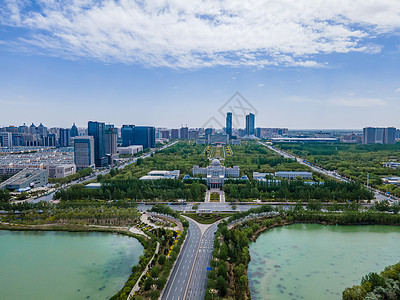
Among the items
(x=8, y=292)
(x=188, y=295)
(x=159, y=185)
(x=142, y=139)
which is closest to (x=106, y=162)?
(x=159, y=185)

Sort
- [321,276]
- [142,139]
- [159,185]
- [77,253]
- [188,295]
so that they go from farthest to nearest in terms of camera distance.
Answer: [142,139] → [159,185] → [77,253] → [321,276] → [188,295]

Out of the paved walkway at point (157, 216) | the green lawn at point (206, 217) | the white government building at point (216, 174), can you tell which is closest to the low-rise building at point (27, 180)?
the paved walkway at point (157, 216)

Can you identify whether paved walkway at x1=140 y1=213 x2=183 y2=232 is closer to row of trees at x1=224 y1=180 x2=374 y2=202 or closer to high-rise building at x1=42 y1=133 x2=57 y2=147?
row of trees at x1=224 y1=180 x2=374 y2=202

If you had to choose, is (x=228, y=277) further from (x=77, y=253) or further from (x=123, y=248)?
(x=77, y=253)

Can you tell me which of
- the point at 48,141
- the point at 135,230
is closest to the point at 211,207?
the point at 135,230

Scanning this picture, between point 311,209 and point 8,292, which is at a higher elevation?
point 311,209

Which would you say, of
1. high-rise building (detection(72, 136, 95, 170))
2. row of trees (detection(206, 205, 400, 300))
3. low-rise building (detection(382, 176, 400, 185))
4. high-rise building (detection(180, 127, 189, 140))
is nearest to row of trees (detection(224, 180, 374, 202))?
row of trees (detection(206, 205, 400, 300))

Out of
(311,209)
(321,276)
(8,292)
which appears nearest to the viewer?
(8,292)

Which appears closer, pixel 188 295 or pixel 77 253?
pixel 188 295
